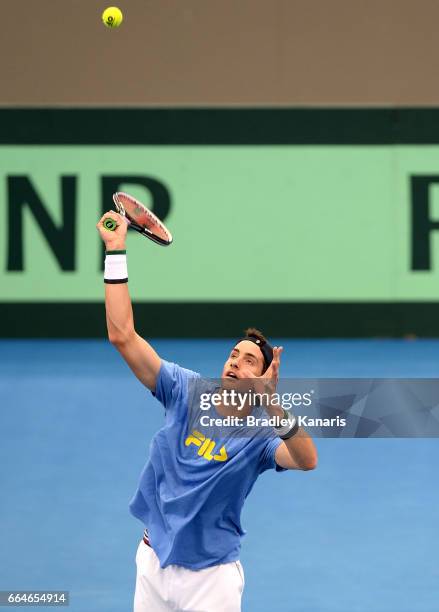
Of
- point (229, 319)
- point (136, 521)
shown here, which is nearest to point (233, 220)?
point (229, 319)

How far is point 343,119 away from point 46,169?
3.47 m

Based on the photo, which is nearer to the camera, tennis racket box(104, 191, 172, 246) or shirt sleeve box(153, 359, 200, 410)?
shirt sleeve box(153, 359, 200, 410)

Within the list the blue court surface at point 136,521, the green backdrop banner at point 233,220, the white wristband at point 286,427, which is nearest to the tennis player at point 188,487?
the white wristband at point 286,427

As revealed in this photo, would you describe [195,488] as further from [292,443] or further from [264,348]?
[264,348]

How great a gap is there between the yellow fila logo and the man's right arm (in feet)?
0.89

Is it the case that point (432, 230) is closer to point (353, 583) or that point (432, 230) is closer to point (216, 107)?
point (216, 107)

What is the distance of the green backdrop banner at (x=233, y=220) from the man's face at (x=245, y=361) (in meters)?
9.39

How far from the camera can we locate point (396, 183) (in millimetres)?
14273

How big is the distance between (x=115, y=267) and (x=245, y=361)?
62cm

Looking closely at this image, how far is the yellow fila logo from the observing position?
471cm

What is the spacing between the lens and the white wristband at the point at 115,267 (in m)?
4.74

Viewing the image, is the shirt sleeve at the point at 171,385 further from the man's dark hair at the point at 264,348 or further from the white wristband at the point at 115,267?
the white wristband at the point at 115,267

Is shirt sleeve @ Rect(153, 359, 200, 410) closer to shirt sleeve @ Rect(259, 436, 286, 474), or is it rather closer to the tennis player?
the tennis player

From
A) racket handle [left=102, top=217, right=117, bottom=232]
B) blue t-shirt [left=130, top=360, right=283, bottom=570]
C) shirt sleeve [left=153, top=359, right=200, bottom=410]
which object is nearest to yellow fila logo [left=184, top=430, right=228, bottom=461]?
blue t-shirt [left=130, top=360, right=283, bottom=570]
